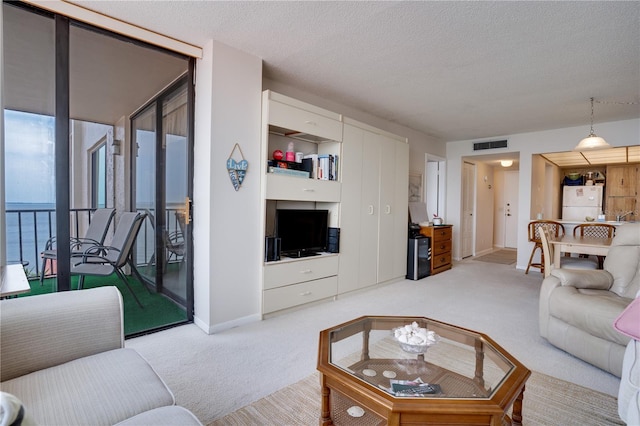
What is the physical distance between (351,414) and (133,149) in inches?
106

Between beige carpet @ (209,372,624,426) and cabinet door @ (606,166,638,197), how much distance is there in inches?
274

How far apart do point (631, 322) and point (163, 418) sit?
205 centimetres

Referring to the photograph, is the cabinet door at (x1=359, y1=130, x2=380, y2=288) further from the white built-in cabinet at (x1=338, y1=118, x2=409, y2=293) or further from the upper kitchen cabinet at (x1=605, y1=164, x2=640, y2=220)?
the upper kitchen cabinet at (x1=605, y1=164, x2=640, y2=220)

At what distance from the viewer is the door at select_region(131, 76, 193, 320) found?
2.89 meters

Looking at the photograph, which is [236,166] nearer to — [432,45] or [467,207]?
[432,45]

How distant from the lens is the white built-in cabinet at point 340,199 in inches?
122

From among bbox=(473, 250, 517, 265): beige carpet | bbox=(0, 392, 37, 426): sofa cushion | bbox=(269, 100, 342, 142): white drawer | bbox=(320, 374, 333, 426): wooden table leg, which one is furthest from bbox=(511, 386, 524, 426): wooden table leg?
bbox=(473, 250, 517, 265): beige carpet

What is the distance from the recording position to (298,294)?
3.28m

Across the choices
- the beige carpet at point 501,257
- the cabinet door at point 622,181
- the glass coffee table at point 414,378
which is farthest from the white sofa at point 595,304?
the cabinet door at point 622,181

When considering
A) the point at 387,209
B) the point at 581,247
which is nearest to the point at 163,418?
the point at 387,209

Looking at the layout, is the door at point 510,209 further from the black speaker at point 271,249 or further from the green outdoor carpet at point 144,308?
the green outdoor carpet at point 144,308

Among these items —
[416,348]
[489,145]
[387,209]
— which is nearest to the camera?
[416,348]

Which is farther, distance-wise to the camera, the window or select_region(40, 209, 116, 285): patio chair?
the window

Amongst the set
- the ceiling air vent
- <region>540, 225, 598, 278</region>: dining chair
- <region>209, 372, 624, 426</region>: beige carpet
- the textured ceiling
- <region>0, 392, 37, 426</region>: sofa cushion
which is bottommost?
<region>209, 372, 624, 426</region>: beige carpet
